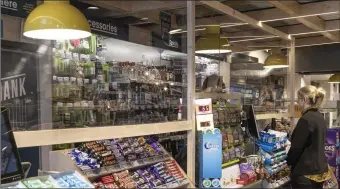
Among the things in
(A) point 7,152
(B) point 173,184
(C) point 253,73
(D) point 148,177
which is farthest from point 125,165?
(C) point 253,73

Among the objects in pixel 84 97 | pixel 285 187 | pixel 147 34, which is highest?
pixel 147 34

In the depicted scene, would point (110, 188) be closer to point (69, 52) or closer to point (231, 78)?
point (69, 52)

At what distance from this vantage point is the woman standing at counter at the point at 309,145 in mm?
3842

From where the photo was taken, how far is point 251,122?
15.6 feet

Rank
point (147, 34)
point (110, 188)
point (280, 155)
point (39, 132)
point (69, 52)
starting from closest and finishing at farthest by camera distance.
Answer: point (39, 132) < point (110, 188) < point (69, 52) < point (147, 34) < point (280, 155)

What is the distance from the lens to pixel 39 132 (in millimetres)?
2354

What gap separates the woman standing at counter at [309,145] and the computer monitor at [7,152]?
2.76m

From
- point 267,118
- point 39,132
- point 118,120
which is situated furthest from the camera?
point 267,118

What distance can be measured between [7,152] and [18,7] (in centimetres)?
226

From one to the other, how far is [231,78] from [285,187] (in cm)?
170

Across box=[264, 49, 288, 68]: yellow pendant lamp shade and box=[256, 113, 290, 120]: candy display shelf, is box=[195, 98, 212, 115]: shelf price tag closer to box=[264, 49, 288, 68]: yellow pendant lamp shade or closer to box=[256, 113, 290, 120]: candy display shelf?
box=[256, 113, 290, 120]: candy display shelf

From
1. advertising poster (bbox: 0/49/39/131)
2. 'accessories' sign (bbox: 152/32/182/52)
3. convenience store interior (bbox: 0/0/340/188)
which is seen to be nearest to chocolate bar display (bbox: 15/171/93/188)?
convenience store interior (bbox: 0/0/340/188)

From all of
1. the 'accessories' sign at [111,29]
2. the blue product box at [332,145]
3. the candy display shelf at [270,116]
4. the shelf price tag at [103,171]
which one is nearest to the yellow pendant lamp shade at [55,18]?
the shelf price tag at [103,171]

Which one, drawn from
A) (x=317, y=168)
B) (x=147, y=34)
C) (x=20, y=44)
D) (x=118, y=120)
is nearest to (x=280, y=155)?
(x=317, y=168)
